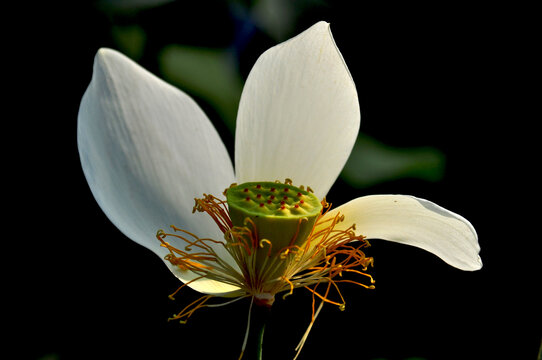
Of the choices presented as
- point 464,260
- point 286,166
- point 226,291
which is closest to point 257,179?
point 286,166

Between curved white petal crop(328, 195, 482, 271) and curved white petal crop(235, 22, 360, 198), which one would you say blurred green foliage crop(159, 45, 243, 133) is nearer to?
curved white petal crop(235, 22, 360, 198)

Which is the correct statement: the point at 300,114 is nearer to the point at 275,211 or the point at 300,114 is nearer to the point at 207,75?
the point at 275,211

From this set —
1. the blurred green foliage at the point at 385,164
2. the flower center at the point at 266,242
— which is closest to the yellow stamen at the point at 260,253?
the flower center at the point at 266,242

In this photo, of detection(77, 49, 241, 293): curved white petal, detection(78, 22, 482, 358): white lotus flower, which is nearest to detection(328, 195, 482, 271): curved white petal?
detection(78, 22, 482, 358): white lotus flower

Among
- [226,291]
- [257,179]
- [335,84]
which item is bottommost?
[226,291]

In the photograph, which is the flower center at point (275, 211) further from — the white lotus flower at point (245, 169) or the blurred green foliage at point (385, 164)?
the blurred green foliage at point (385, 164)

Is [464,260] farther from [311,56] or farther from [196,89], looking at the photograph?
[196,89]
